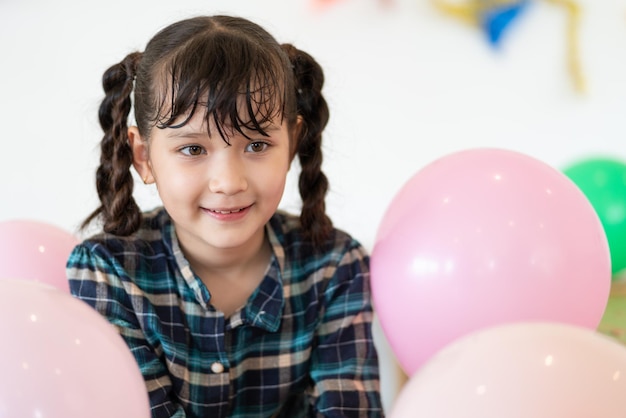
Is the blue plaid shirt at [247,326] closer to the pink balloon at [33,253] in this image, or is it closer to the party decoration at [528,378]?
the pink balloon at [33,253]

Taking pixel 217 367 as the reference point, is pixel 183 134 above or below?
above

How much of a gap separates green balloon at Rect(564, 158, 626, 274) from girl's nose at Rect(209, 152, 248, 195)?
115 cm

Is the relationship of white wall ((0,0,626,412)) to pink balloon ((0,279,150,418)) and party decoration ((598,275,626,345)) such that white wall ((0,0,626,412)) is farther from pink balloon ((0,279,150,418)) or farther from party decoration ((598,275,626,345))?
pink balloon ((0,279,150,418))

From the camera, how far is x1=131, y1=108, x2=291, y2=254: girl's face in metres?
1.12

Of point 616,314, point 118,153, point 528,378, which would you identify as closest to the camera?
point 528,378

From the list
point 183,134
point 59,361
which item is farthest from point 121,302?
point 59,361

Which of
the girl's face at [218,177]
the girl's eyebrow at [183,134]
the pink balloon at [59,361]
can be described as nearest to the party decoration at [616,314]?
the girl's face at [218,177]

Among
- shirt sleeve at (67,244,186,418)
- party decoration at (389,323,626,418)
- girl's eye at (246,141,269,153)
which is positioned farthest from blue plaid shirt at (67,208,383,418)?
party decoration at (389,323,626,418)

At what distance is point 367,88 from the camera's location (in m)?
2.38

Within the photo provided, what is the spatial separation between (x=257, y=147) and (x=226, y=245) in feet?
0.46

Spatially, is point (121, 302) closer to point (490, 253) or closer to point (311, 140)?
point (311, 140)

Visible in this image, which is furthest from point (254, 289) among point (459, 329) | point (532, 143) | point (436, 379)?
point (532, 143)

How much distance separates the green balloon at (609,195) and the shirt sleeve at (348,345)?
3.02ft

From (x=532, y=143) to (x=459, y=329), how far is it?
1.52 m
